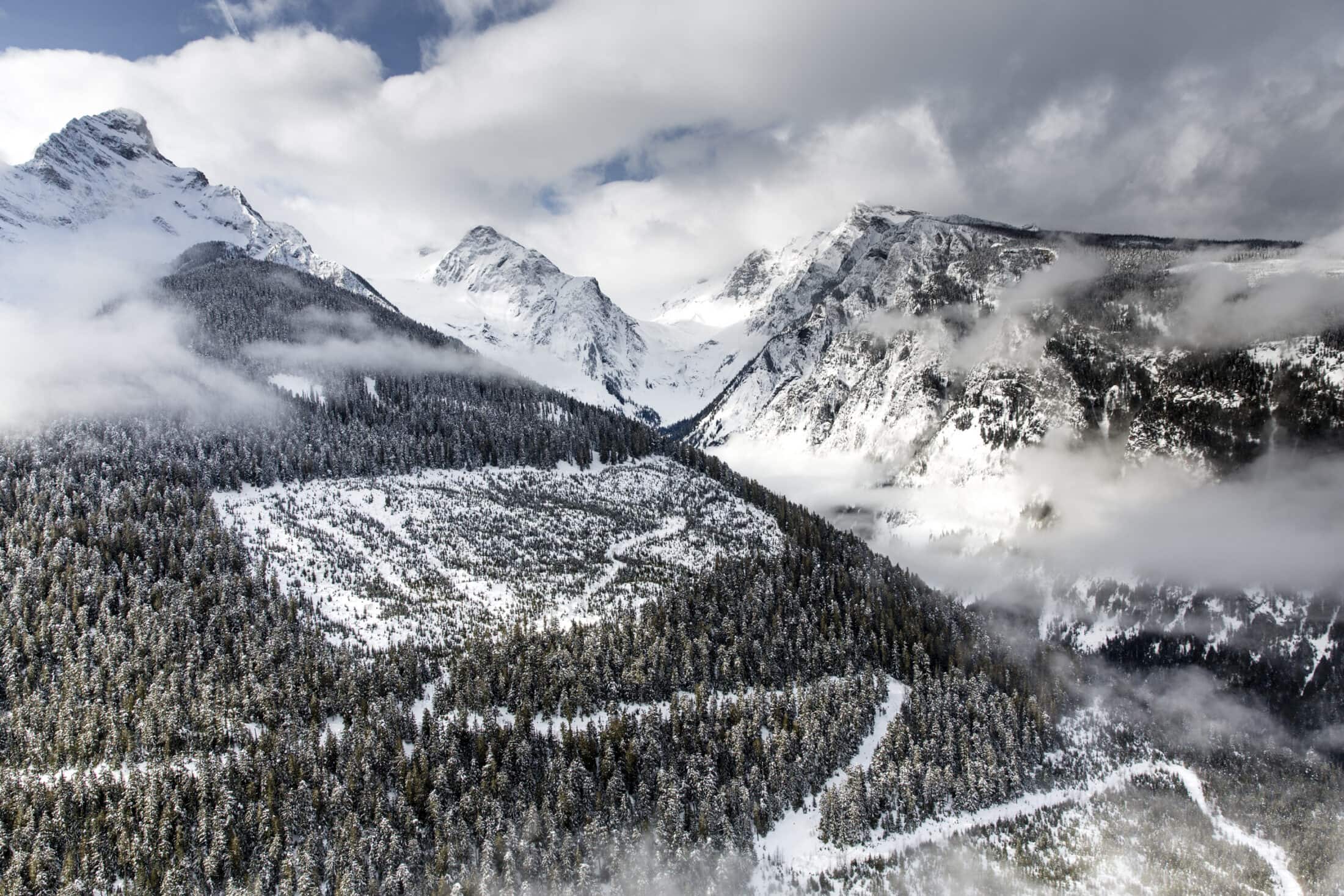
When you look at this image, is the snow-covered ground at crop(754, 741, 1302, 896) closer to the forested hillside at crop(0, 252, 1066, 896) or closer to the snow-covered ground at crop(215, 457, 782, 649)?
the forested hillside at crop(0, 252, 1066, 896)

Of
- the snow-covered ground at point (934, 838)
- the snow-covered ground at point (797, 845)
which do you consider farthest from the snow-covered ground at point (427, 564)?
the snow-covered ground at point (934, 838)

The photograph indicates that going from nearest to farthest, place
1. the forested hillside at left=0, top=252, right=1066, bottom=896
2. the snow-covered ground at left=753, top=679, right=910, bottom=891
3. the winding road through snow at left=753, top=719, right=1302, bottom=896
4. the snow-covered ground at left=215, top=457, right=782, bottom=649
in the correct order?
the forested hillside at left=0, top=252, right=1066, bottom=896 → the snow-covered ground at left=753, top=679, right=910, bottom=891 → the winding road through snow at left=753, top=719, right=1302, bottom=896 → the snow-covered ground at left=215, top=457, right=782, bottom=649

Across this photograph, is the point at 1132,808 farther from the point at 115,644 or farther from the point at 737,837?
the point at 115,644

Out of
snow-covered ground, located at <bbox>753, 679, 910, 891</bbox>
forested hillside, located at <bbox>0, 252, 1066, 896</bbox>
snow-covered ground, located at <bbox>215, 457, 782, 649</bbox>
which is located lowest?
snow-covered ground, located at <bbox>753, 679, 910, 891</bbox>

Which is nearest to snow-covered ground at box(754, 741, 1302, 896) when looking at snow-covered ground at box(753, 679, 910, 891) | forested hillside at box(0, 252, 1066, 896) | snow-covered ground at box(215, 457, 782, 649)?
snow-covered ground at box(753, 679, 910, 891)

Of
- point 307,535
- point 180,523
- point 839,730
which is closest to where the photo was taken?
point 839,730

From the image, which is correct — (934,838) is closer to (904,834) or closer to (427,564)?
(904,834)

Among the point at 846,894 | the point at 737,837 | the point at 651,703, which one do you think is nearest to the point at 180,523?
the point at 651,703

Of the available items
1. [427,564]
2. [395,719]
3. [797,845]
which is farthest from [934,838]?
[427,564]

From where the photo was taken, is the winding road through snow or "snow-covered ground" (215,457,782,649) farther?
"snow-covered ground" (215,457,782,649)

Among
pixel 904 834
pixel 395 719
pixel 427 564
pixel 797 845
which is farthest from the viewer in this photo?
pixel 427 564

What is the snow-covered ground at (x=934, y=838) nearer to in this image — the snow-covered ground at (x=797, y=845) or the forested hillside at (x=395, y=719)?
the snow-covered ground at (x=797, y=845)
